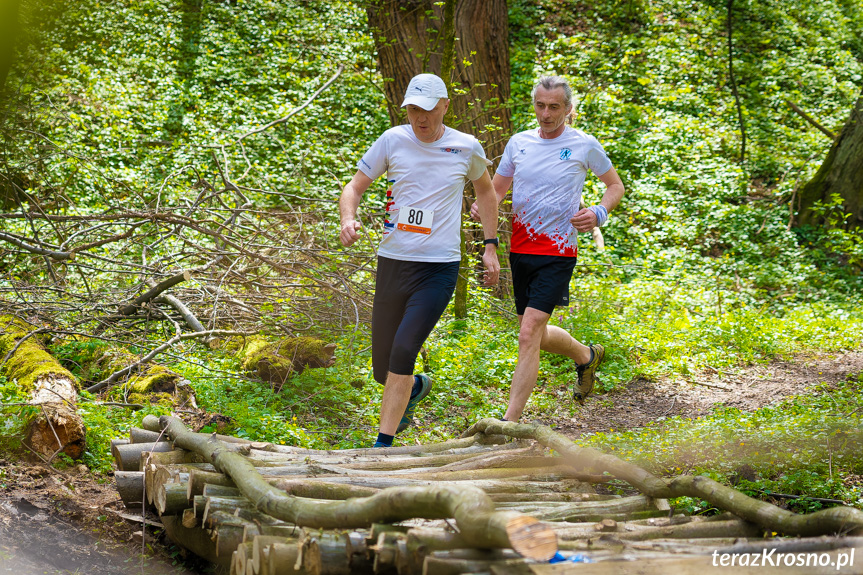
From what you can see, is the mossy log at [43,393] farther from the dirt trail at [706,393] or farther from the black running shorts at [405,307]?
the dirt trail at [706,393]

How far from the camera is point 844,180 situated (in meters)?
10.6

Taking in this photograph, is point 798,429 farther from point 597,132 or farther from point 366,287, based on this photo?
Answer: point 597,132

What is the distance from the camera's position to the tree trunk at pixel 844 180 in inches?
412

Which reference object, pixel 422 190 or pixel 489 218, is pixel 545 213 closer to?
pixel 489 218

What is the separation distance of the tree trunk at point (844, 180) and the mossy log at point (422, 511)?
386 inches

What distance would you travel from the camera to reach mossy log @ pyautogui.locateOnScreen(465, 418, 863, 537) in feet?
8.68

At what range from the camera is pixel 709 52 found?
47.5 feet

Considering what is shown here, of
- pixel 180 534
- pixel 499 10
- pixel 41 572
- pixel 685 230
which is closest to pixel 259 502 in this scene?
pixel 180 534

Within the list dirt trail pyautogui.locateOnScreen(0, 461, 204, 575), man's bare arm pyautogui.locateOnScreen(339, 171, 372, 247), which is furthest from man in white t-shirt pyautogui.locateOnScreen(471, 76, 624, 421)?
dirt trail pyautogui.locateOnScreen(0, 461, 204, 575)

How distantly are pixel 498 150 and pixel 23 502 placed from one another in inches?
263

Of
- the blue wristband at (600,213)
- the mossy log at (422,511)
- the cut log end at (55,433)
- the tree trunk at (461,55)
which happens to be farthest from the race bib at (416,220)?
the tree trunk at (461,55)

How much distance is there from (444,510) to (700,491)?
1465 mm

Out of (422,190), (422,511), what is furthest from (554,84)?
(422,511)

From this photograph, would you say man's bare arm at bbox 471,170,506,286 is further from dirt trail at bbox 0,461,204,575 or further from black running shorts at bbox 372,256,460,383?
dirt trail at bbox 0,461,204,575
